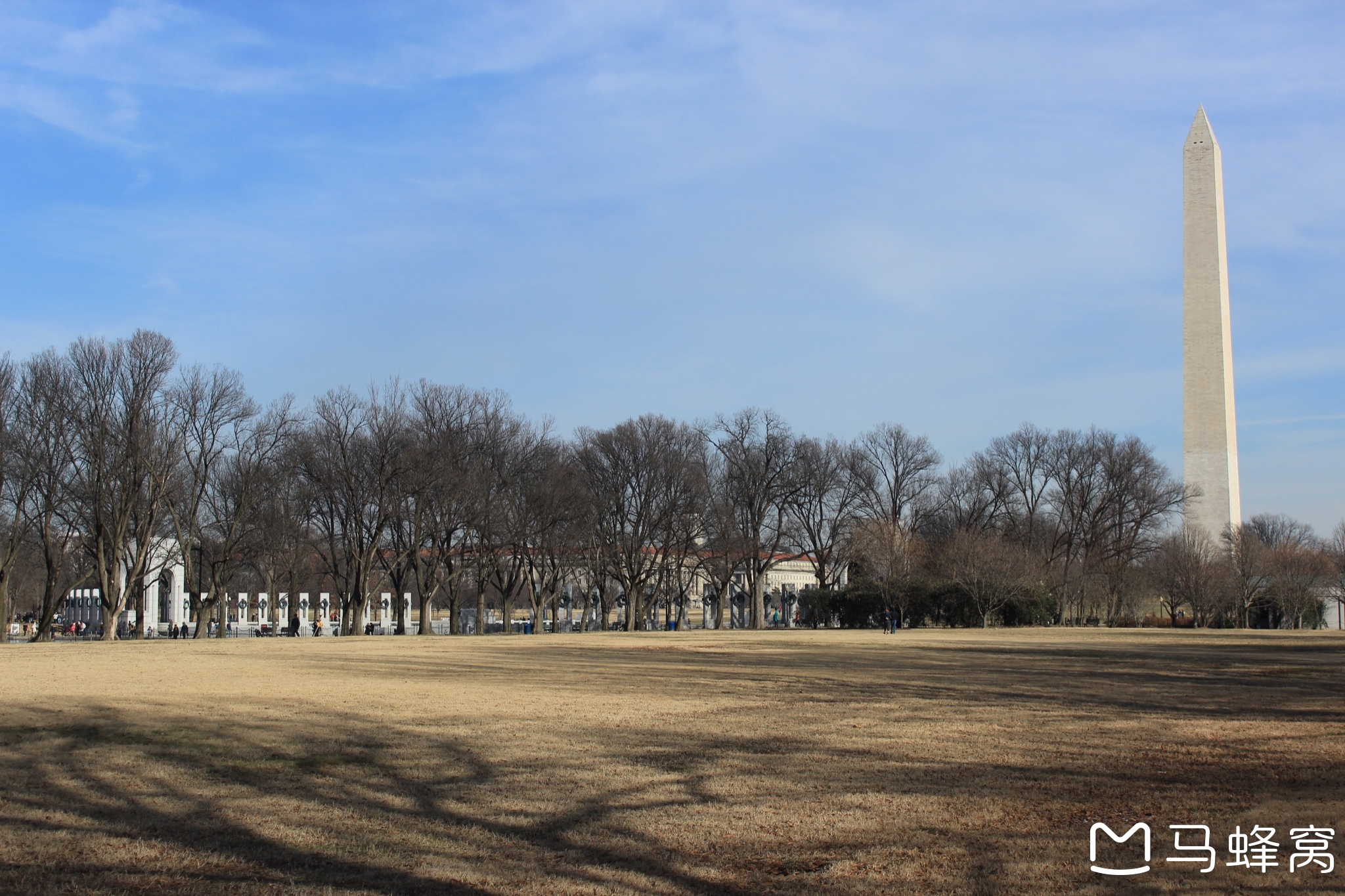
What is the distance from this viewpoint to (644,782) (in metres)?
10.1

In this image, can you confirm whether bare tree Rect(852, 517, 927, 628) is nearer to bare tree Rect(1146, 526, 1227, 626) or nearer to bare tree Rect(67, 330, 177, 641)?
bare tree Rect(1146, 526, 1227, 626)

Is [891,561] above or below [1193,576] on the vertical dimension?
above

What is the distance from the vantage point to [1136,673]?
24250 mm

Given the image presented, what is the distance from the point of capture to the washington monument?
2276 inches

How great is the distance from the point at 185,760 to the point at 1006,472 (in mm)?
73131

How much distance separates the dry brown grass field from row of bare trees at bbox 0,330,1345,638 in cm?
3098

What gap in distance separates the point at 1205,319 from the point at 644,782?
188 feet

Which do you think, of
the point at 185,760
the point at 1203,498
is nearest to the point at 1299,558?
the point at 1203,498

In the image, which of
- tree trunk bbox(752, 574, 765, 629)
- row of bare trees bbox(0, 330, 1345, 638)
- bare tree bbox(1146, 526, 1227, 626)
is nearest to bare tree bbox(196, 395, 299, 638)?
row of bare trees bbox(0, 330, 1345, 638)

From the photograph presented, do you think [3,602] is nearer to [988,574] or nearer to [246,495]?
[246,495]

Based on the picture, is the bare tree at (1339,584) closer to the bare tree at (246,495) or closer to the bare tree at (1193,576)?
the bare tree at (1193,576)


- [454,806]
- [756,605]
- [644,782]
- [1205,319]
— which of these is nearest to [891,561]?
[756,605]

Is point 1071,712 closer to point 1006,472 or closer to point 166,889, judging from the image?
point 166,889

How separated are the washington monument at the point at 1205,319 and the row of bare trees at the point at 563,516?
6251mm
